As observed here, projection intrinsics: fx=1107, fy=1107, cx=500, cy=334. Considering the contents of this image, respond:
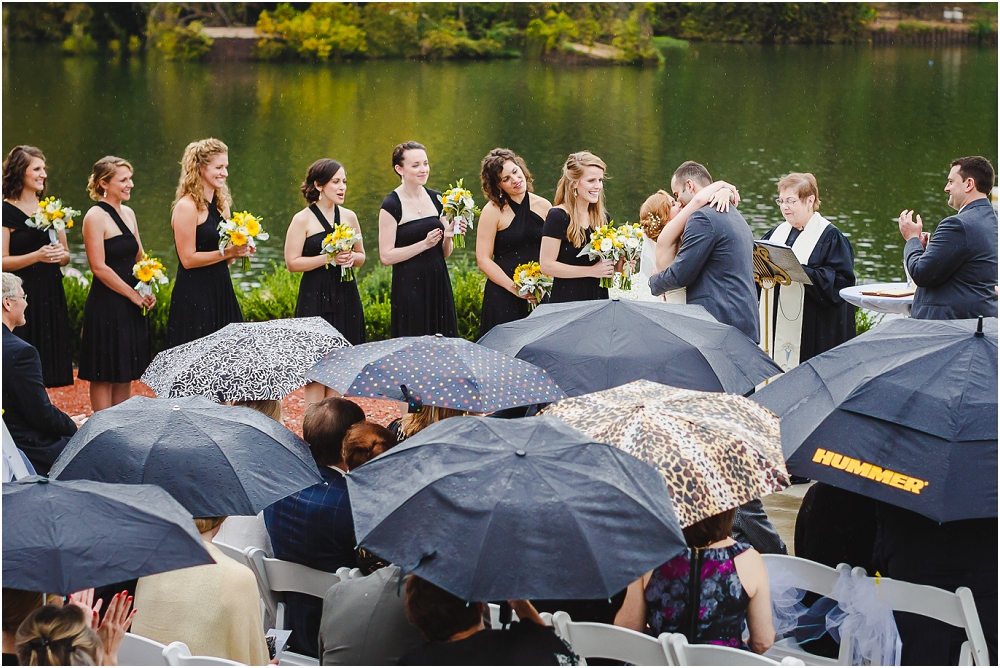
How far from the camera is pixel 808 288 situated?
7105mm

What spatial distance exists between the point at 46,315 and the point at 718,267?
4.58 metres

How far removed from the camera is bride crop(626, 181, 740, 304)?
20.1 ft

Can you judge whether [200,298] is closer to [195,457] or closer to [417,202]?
[417,202]

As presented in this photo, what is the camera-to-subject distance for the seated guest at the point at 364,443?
13.1 feet

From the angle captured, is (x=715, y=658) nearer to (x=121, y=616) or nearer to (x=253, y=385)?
(x=121, y=616)

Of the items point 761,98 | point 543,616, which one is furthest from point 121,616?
point 761,98

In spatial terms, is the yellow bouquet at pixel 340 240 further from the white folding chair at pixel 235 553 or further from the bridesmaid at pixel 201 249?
the white folding chair at pixel 235 553

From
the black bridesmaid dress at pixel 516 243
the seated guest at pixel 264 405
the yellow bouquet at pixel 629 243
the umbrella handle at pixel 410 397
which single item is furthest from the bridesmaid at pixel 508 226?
the umbrella handle at pixel 410 397

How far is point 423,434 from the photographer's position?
341 centimetres

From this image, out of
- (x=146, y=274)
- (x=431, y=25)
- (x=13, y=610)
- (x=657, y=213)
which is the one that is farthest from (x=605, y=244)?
(x=431, y=25)

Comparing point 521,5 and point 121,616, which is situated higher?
point 521,5

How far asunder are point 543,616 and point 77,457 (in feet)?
5.48

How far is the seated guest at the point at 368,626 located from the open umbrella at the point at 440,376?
1017 millimetres

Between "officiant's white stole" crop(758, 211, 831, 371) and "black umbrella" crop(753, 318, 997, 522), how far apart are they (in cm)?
325
